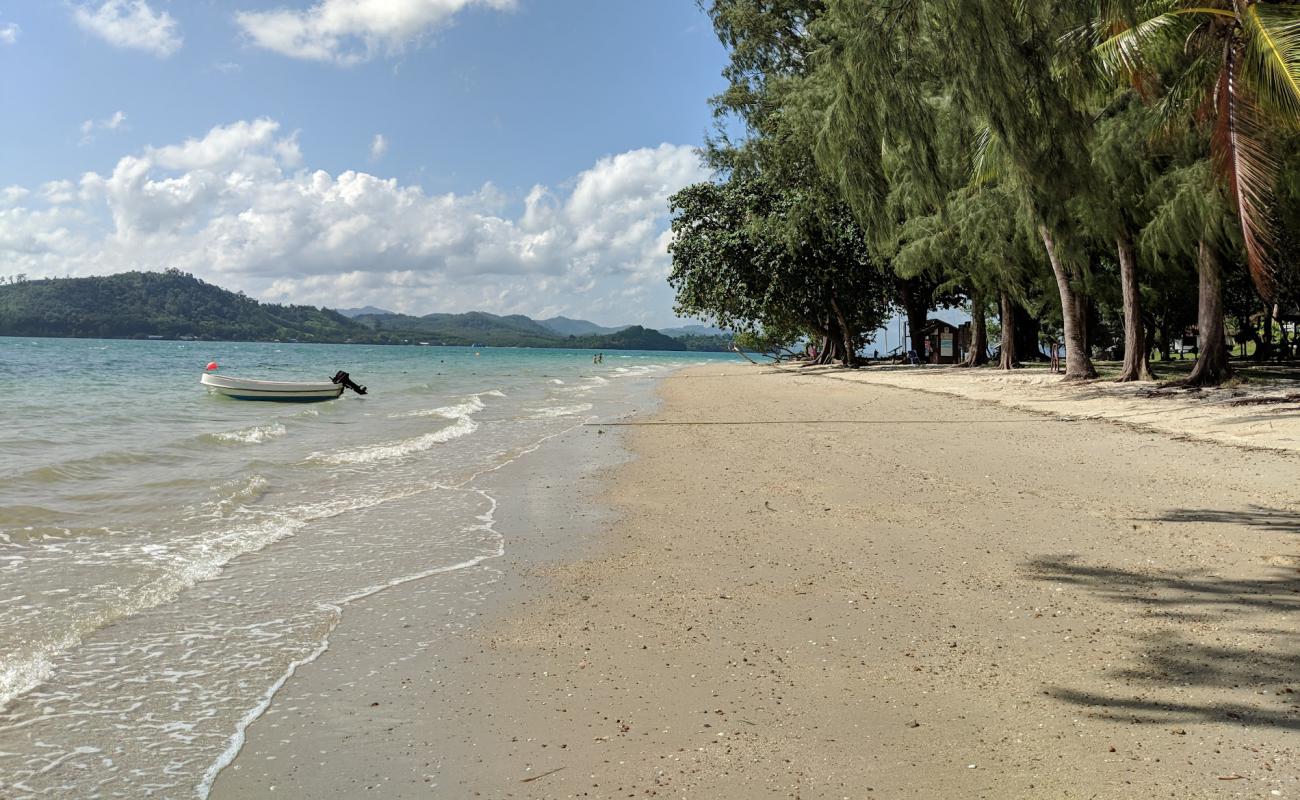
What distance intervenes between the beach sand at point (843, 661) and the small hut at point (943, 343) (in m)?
40.9

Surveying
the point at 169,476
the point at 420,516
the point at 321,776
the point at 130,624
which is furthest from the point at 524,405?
the point at 321,776

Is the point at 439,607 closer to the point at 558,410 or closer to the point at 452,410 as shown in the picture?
the point at 558,410

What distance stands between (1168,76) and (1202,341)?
5.71 meters

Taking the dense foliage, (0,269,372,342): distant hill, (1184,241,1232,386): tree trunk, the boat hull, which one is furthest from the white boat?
(0,269,372,342): distant hill

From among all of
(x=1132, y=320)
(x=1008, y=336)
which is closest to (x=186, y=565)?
(x=1132, y=320)

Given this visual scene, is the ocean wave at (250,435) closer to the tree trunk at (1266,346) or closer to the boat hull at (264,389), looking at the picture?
the boat hull at (264,389)

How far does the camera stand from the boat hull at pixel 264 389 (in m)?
25.2

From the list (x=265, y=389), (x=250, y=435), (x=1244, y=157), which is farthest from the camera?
(x=265, y=389)

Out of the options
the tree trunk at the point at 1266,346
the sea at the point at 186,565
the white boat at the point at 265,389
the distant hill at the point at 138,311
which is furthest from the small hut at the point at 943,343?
the distant hill at the point at 138,311

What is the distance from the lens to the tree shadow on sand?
3305 millimetres

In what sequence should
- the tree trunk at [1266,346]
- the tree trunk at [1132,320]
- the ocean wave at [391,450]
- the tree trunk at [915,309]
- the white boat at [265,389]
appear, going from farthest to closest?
the tree trunk at [915,309], the tree trunk at [1266,346], the white boat at [265,389], the tree trunk at [1132,320], the ocean wave at [391,450]

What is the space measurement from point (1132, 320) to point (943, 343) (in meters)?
28.7

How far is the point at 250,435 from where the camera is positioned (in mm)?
15266

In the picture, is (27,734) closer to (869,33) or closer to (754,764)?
(754,764)
